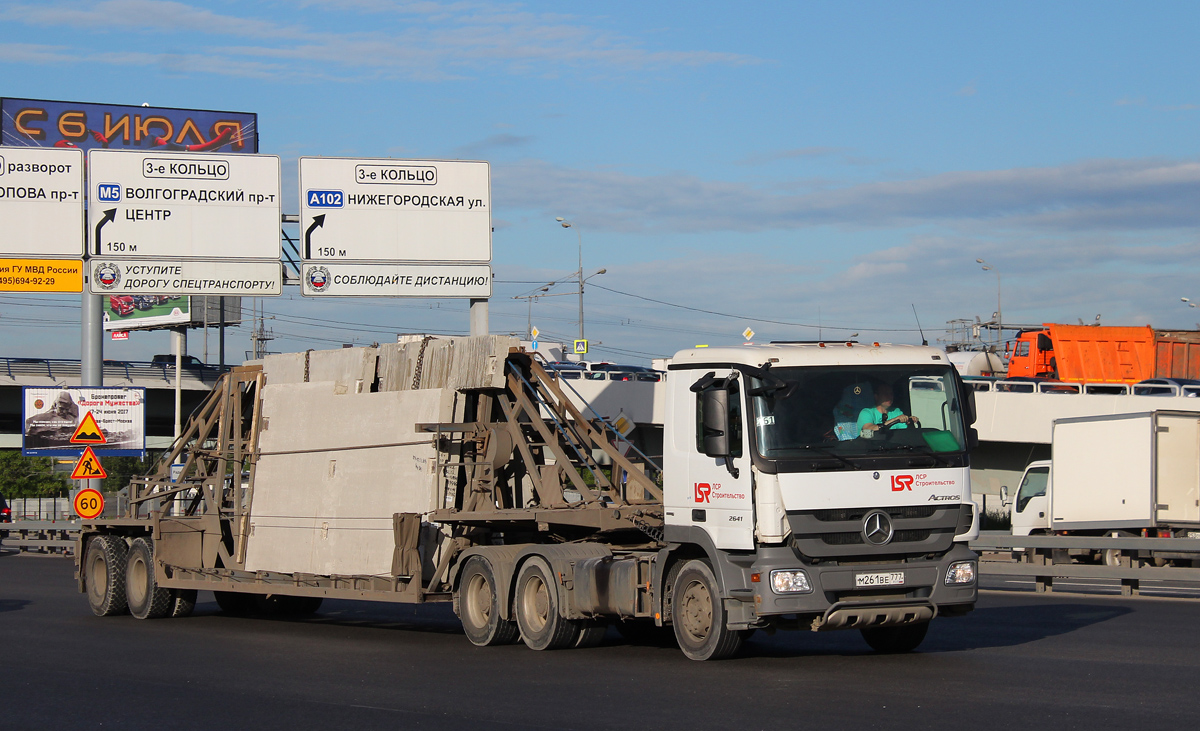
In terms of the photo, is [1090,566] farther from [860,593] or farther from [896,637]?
[860,593]

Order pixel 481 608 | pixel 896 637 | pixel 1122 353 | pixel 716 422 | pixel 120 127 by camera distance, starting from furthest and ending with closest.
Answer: pixel 1122 353 < pixel 120 127 < pixel 481 608 < pixel 896 637 < pixel 716 422

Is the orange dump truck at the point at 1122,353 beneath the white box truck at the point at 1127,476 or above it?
above

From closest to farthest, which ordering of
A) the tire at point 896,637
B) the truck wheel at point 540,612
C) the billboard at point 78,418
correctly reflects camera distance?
the tire at point 896,637 < the truck wheel at point 540,612 < the billboard at point 78,418

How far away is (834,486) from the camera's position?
10336 mm

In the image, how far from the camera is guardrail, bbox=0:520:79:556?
36969 mm

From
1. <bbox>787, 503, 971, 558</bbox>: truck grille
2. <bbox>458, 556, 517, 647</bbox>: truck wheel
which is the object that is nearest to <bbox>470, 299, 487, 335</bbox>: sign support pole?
→ <bbox>458, 556, 517, 647</bbox>: truck wheel

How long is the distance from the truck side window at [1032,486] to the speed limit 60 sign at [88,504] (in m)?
20.1

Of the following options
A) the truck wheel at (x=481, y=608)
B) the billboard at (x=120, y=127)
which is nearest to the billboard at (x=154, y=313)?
the billboard at (x=120, y=127)

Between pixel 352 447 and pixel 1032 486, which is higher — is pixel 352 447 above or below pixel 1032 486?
above

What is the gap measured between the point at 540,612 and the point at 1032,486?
1860 cm

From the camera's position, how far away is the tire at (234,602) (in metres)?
18.6

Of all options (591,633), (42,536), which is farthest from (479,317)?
(42,536)

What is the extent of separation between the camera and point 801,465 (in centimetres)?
1034

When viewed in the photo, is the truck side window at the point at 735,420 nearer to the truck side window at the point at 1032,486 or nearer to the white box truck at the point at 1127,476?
the white box truck at the point at 1127,476
